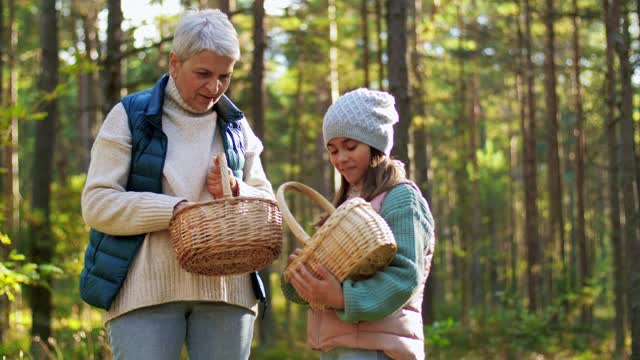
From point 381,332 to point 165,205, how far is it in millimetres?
938

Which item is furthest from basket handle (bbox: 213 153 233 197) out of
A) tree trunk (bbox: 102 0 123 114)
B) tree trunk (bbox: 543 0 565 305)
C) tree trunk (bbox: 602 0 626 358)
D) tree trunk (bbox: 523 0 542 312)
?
tree trunk (bbox: 543 0 565 305)

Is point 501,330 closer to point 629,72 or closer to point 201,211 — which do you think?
point 629,72

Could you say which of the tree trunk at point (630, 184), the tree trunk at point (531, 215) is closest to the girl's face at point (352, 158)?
the tree trunk at point (630, 184)

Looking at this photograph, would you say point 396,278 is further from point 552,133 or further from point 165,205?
point 552,133

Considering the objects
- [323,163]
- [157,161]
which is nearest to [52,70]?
[157,161]

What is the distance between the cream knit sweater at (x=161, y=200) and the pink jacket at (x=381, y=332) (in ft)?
1.20

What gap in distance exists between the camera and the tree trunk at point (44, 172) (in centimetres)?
952

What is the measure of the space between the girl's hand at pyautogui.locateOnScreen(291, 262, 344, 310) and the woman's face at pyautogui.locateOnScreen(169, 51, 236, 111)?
0.80 meters

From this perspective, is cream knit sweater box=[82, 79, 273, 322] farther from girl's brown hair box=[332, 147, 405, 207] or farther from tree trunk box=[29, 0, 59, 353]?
tree trunk box=[29, 0, 59, 353]

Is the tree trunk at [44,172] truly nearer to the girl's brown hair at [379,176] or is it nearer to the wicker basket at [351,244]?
the girl's brown hair at [379,176]

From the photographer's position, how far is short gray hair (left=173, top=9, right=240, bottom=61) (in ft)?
10.2

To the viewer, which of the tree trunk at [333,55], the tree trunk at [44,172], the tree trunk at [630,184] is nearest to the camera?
the tree trunk at [630,184]

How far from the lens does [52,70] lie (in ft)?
33.9

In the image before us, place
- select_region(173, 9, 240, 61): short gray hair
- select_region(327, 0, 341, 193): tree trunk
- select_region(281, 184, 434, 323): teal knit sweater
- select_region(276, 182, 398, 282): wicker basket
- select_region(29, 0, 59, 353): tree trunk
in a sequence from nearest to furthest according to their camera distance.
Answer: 1. select_region(276, 182, 398, 282): wicker basket
2. select_region(281, 184, 434, 323): teal knit sweater
3. select_region(173, 9, 240, 61): short gray hair
4. select_region(29, 0, 59, 353): tree trunk
5. select_region(327, 0, 341, 193): tree trunk
